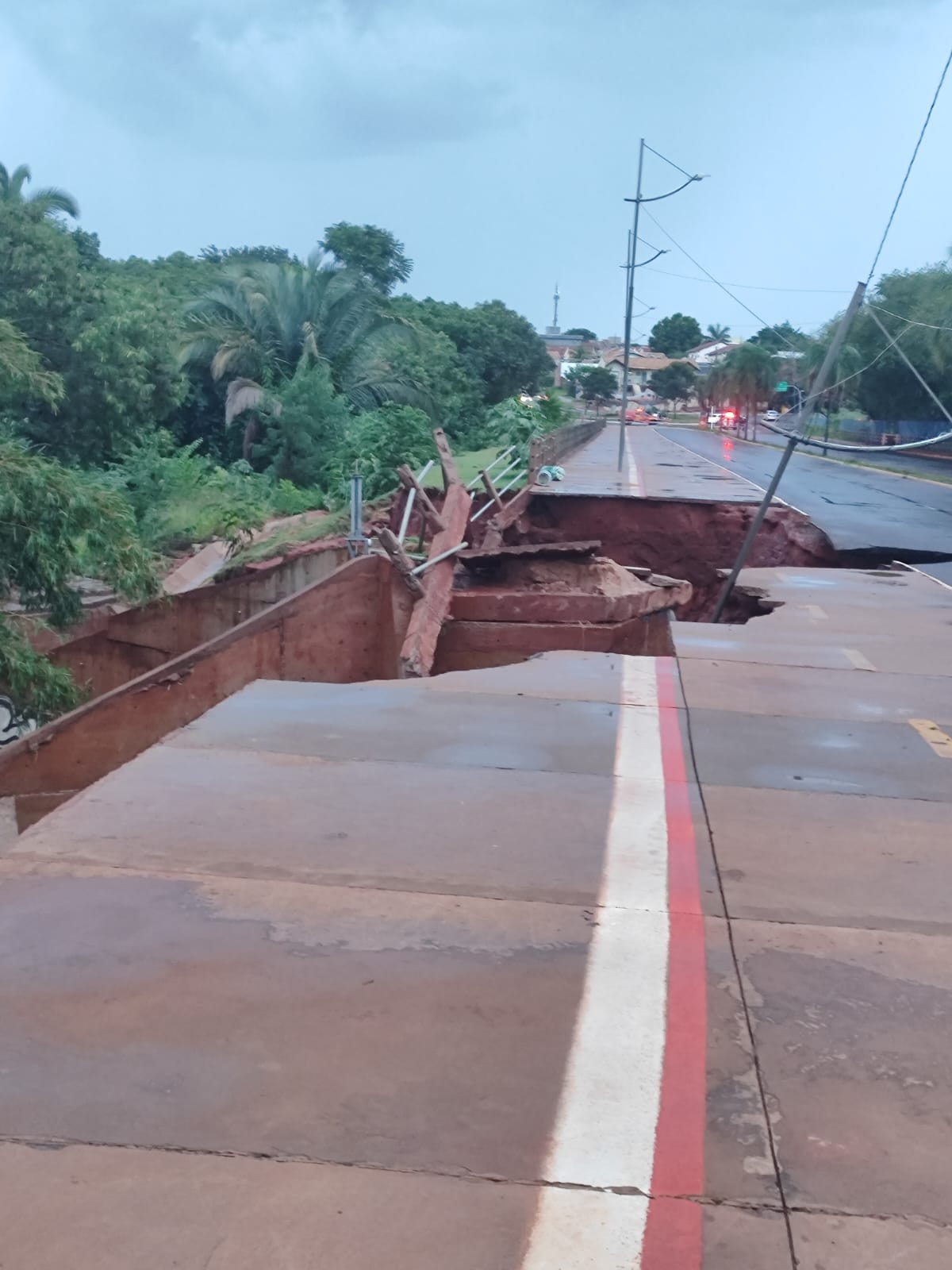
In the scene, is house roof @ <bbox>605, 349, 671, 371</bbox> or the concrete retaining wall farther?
house roof @ <bbox>605, 349, 671, 371</bbox>

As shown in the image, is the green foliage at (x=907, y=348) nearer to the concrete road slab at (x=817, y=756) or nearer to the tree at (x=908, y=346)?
the tree at (x=908, y=346)

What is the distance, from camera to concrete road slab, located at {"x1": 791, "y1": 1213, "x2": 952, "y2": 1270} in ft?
9.00

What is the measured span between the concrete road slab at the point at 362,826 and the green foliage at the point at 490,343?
5283cm

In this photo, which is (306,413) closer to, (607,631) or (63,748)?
(607,631)

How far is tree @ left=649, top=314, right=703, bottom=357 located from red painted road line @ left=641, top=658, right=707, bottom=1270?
165 meters

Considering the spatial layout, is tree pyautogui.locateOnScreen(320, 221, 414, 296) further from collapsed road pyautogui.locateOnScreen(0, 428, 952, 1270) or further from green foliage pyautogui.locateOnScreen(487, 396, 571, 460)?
collapsed road pyautogui.locateOnScreen(0, 428, 952, 1270)

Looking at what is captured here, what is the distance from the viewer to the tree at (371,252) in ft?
237

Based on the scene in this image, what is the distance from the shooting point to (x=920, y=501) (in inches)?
1091

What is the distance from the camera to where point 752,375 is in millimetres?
85688

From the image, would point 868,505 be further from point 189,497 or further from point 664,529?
point 189,497

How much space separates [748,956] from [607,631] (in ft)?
34.8

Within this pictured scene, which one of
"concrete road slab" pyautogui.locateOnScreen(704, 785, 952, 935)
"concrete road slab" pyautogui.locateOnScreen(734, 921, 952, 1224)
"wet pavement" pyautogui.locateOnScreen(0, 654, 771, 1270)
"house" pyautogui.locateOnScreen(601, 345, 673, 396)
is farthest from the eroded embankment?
"house" pyautogui.locateOnScreen(601, 345, 673, 396)

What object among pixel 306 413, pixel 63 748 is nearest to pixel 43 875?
pixel 63 748

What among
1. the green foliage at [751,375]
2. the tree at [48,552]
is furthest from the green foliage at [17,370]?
the green foliage at [751,375]
